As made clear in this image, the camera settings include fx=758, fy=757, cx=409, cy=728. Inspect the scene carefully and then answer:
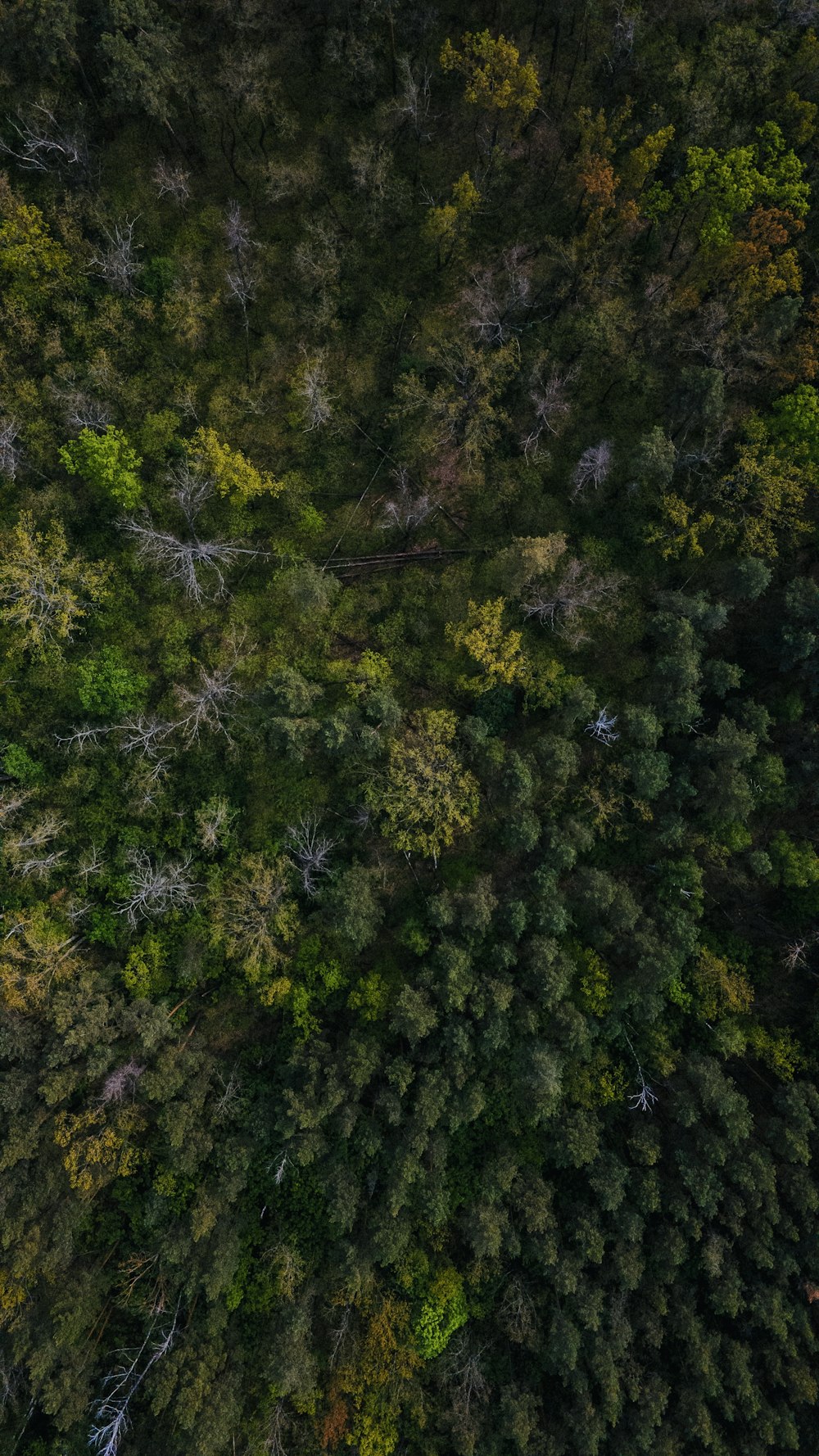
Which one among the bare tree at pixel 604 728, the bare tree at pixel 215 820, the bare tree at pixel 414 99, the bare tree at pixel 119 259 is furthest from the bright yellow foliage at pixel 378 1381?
the bare tree at pixel 414 99

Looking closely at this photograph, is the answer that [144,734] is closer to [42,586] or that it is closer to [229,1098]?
[42,586]

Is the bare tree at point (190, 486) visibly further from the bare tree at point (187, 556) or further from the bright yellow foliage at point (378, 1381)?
the bright yellow foliage at point (378, 1381)

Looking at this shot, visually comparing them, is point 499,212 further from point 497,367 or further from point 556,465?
point 556,465

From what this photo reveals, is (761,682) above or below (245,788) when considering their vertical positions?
above

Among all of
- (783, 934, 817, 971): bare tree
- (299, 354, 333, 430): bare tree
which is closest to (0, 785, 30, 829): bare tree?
(299, 354, 333, 430): bare tree

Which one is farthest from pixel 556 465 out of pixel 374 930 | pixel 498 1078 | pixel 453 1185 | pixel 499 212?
pixel 453 1185

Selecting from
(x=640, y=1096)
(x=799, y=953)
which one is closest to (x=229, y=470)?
(x=640, y=1096)

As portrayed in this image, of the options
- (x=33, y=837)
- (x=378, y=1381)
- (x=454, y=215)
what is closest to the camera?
(x=378, y=1381)

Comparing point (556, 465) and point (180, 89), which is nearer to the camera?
point (180, 89)
